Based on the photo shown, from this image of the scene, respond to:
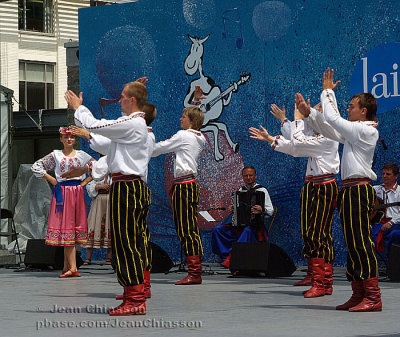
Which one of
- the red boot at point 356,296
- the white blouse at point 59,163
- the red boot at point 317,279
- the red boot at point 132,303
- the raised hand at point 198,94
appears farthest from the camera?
the raised hand at point 198,94

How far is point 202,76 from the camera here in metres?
12.9

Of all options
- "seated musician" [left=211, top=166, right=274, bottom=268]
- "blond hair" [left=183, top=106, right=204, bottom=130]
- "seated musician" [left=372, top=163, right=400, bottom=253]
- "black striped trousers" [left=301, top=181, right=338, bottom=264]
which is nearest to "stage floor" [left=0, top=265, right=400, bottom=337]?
"black striped trousers" [left=301, top=181, right=338, bottom=264]

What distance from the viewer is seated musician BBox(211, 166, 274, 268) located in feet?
37.6

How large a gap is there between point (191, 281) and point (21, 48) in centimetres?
2097

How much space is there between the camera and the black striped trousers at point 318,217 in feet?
26.9

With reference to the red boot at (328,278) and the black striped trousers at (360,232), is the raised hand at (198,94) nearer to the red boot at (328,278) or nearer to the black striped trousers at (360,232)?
the red boot at (328,278)

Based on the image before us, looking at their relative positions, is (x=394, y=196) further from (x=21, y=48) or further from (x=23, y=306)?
(x=21, y=48)

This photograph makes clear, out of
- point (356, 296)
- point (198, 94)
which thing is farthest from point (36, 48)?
point (356, 296)

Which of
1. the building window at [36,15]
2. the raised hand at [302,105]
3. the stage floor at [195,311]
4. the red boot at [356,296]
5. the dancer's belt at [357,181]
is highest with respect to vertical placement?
the building window at [36,15]

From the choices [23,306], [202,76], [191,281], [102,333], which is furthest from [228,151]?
[102,333]

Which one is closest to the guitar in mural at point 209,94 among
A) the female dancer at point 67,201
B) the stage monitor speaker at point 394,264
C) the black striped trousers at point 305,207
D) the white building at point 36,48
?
the female dancer at point 67,201

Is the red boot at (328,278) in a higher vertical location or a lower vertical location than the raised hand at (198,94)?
lower

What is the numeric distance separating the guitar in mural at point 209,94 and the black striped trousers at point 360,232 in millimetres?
5749

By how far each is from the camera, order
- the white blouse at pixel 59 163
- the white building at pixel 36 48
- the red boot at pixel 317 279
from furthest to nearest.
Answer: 1. the white building at pixel 36 48
2. the white blouse at pixel 59 163
3. the red boot at pixel 317 279
